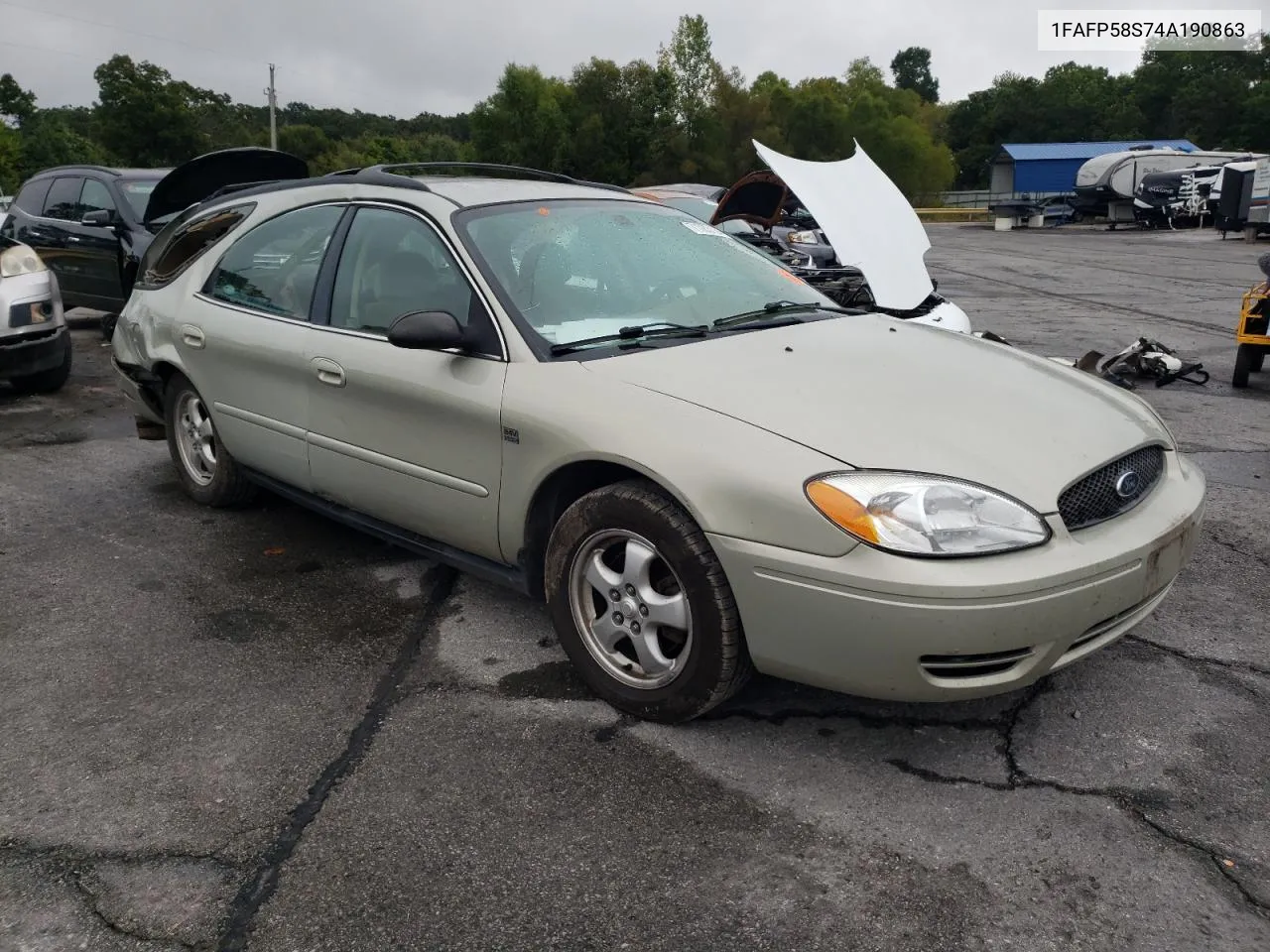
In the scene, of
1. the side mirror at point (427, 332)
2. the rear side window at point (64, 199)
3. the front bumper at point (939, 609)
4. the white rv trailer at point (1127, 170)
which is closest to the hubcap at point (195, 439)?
the side mirror at point (427, 332)

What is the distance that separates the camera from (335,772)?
2824mm

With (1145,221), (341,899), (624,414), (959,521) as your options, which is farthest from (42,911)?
(1145,221)

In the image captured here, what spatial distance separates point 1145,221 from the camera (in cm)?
3616

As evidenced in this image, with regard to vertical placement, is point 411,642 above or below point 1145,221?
below

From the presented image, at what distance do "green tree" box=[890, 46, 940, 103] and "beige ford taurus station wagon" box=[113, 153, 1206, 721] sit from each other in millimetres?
150772

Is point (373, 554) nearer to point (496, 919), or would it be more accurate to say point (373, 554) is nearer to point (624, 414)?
point (624, 414)

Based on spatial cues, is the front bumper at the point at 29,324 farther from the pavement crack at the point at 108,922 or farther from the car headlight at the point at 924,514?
the car headlight at the point at 924,514

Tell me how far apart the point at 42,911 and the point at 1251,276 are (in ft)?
64.5

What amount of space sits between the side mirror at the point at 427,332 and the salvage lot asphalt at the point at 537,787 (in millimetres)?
1068

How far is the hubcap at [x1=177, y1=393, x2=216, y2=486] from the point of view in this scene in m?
4.91

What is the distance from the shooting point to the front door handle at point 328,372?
379 cm

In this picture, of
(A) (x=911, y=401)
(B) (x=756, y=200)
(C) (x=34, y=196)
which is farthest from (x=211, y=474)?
(C) (x=34, y=196)

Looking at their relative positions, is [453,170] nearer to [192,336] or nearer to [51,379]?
[192,336]

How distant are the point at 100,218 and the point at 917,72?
149m
